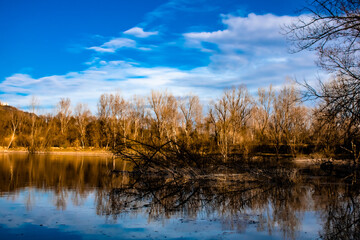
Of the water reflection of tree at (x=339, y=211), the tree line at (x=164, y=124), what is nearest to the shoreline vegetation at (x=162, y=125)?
the tree line at (x=164, y=124)

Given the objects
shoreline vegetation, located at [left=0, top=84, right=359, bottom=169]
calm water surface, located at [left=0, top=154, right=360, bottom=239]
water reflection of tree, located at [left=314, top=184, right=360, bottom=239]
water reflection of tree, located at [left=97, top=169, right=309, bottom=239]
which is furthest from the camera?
shoreline vegetation, located at [left=0, top=84, right=359, bottom=169]

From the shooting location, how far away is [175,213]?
7082 mm

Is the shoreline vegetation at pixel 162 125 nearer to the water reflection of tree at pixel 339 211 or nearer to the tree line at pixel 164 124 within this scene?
the tree line at pixel 164 124

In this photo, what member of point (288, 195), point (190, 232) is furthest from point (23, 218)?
point (288, 195)

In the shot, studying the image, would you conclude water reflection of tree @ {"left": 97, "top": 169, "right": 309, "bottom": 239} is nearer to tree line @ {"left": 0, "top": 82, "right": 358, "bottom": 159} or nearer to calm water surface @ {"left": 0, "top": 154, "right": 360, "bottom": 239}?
calm water surface @ {"left": 0, "top": 154, "right": 360, "bottom": 239}

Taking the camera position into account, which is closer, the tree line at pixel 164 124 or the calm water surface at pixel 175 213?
the calm water surface at pixel 175 213

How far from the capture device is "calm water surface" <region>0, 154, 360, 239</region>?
5520 mm

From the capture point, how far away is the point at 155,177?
48.8ft

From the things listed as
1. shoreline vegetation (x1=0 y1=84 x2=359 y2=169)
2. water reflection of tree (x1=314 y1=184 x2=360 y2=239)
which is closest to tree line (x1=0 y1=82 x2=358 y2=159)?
shoreline vegetation (x1=0 y1=84 x2=359 y2=169)

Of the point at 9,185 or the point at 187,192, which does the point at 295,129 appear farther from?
the point at 9,185

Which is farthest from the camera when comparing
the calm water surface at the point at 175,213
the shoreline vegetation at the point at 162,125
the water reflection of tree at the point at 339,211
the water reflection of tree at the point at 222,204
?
the shoreline vegetation at the point at 162,125

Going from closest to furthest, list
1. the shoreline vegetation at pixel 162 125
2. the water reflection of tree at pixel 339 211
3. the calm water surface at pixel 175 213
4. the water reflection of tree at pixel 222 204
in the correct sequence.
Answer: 1. the calm water surface at pixel 175 213
2. the water reflection of tree at pixel 339 211
3. the water reflection of tree at pixel 222 204
4. the shoreline vegetation at pixel 162 125

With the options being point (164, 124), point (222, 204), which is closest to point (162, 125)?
point (164, 124)

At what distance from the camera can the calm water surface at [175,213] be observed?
5.52 m
